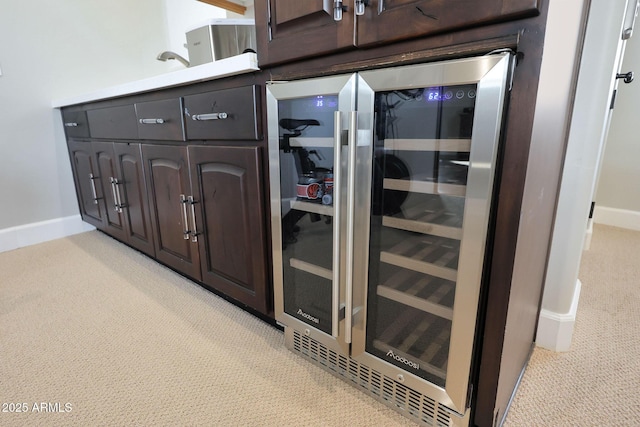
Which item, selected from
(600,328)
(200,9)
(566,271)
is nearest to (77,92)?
(200,9)

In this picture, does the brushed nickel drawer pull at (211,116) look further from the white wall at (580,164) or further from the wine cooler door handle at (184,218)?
the white wall at (580,164)

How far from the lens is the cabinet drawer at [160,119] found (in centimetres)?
133

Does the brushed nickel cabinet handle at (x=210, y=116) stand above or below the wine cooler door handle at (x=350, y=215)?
above

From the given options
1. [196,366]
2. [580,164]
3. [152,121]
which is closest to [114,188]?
[152,121]

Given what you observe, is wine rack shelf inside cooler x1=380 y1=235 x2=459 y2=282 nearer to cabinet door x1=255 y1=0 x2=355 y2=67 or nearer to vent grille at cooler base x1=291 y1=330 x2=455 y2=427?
vent grille at cooler base x1=291 y1=330 x2=455 y2=427

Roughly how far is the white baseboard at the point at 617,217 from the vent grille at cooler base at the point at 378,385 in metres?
2.40

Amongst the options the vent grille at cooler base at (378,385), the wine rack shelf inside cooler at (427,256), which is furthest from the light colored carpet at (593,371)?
the wine rack shelf inside cooler at (427,256)

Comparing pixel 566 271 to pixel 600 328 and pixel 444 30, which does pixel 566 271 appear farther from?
pixel 444 30

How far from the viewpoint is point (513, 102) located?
2.04ft

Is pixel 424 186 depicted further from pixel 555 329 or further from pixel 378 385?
pixel 555 329

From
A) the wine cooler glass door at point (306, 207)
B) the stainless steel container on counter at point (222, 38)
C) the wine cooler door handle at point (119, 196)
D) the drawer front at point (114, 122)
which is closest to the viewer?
the wine cooler glass door at point (306, 207)

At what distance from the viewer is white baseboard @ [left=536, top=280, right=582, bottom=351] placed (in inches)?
45.5

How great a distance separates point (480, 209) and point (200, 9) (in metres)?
2.48

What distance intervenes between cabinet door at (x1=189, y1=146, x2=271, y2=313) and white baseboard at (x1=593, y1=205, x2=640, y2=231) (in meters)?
2.57
